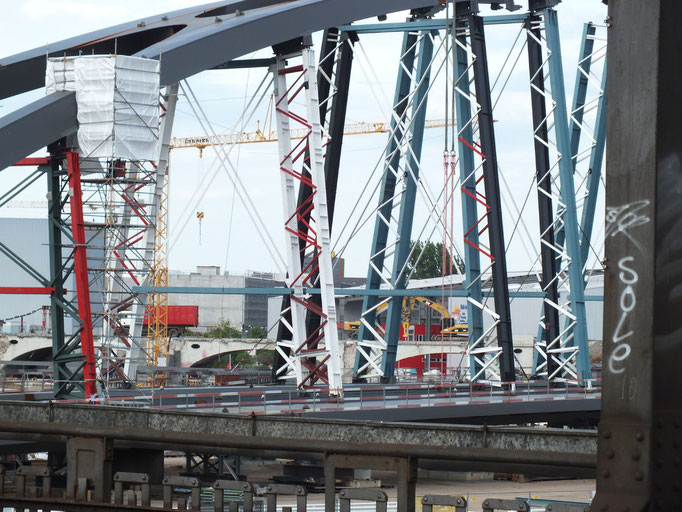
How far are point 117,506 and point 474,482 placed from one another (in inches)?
1565

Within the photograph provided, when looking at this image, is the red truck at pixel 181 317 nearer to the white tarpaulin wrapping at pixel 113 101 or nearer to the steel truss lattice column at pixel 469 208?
the steel truss lattice column at pixel 469 208

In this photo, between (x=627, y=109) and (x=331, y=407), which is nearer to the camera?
(x=627, y=109)

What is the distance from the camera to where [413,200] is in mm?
48750

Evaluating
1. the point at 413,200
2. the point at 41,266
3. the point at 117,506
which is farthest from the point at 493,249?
the point at 41,266

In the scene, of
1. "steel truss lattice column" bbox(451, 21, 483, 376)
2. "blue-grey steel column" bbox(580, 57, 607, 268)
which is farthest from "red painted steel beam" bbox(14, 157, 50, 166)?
"blue-grey steel column" bbox(580, 57, 607, 268)

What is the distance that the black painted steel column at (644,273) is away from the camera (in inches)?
266

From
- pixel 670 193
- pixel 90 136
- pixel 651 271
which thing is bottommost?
pixel 651 271

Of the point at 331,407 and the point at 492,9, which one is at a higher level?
the point at 492,9

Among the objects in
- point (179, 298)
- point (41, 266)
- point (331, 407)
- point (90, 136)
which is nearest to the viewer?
point (90, 136)

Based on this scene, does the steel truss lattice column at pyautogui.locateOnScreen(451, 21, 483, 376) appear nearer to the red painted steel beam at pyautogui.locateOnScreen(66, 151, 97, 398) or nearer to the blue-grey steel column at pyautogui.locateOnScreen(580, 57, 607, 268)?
the blue-grey steel column at pyautogui.locateOnScreen(580, 57, 607, 268)

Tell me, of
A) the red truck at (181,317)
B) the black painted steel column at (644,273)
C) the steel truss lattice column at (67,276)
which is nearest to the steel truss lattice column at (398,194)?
the steel truss lattice column at (67,276)

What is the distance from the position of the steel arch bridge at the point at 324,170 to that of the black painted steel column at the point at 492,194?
0.05 meters

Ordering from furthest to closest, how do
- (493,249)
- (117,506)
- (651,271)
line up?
(493,249) → (117,506) → (651,271)

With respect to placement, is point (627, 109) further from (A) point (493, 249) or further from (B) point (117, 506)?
(A) point (493, 249)
